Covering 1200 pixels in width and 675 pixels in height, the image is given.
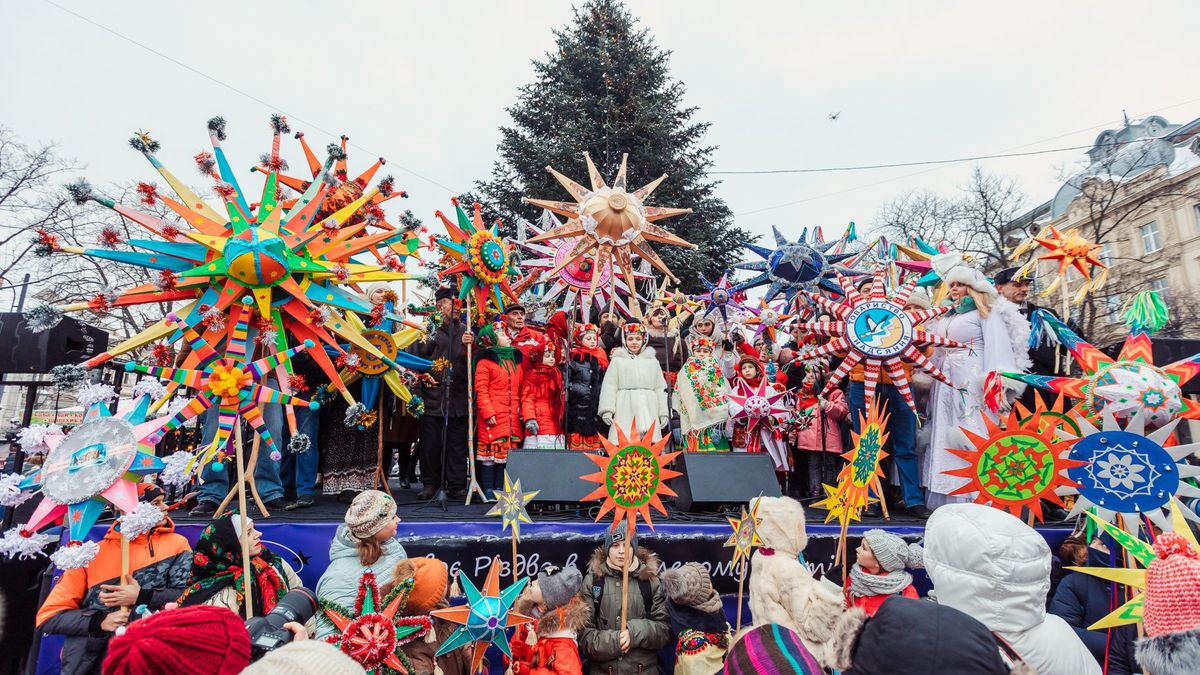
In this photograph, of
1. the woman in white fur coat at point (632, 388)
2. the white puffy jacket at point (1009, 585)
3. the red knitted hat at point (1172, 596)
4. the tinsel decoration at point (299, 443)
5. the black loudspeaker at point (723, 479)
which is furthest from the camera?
the woman in white fur coat at point (632, 388)

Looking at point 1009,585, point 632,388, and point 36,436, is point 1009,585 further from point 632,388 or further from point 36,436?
point 632,388

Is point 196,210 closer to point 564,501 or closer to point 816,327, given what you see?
point 564,501

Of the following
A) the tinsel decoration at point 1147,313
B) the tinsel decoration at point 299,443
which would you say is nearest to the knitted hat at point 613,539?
the tinsel decoration at point 299,443

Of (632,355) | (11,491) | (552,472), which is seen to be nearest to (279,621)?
(11,491)

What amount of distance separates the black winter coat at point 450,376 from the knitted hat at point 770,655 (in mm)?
4542

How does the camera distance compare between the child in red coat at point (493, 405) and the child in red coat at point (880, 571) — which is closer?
the child in red coat at point (880, 571)

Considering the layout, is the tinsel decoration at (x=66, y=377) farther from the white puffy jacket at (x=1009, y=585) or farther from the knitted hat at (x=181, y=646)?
the white puffy jacket at (x=1009, y=585)

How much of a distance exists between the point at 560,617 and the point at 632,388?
321 cm

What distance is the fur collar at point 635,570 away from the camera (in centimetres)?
380

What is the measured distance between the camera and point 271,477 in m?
5.29

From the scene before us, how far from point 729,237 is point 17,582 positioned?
14961mm

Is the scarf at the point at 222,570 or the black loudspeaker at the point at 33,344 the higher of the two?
the black loudspeaker at the point at 33,344

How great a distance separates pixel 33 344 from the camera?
A: 5.89 meters

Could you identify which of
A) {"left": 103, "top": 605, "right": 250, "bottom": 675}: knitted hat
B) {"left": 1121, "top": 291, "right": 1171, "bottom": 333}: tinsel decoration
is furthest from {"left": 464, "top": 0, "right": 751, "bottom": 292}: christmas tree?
{"left": 103, "top": 605, "right": 250, "bottom": 675}: knitted hat
